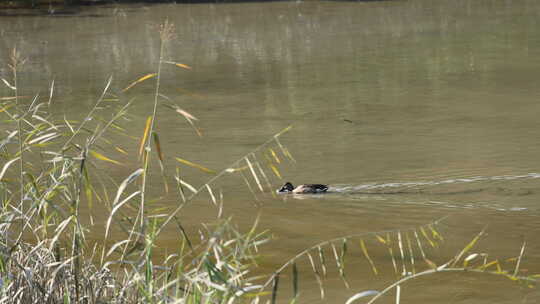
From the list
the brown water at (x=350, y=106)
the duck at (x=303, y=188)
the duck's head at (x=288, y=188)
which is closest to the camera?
the brown water at (x=350, y=106)

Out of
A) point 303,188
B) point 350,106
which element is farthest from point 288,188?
point 350,106

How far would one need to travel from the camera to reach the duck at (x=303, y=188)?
29.0 ft

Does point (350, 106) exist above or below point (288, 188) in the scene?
below

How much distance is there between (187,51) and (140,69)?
2524 millimetres

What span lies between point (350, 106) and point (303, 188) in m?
5.22

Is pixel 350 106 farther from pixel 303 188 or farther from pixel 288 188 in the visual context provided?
pixel 303 188

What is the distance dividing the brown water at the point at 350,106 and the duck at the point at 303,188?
83mm

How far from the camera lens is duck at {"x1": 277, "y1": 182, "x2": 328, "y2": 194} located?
8.84 m

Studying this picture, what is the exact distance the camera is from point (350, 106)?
548 inches

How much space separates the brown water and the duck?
0.08m

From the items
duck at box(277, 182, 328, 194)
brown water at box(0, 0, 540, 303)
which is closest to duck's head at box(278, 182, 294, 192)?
duck at box(277, 182, 328, 194)

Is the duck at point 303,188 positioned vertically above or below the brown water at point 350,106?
above

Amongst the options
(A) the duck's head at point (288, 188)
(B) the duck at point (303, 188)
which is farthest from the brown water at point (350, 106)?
(A) the duck's head at point (288, 188)

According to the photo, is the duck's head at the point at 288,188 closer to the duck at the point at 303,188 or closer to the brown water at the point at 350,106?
the duck at the point at 303,188
